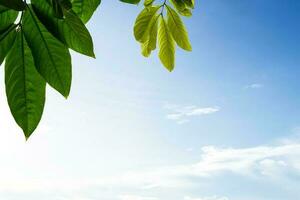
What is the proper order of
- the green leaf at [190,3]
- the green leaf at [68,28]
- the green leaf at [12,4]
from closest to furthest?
the green leaf at [12,4] < the green leaf at [68,28] < the green leaf at [190,3]

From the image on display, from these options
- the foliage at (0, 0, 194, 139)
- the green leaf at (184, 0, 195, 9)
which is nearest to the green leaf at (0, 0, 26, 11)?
the foliage at (0, 0, 194, 139)

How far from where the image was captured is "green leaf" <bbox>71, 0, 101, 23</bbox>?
0.94m

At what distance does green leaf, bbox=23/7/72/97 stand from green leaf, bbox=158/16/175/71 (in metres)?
0.57

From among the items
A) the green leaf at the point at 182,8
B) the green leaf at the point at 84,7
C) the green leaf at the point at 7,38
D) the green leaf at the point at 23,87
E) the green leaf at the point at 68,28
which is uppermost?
the green leaf at the point at 182,8

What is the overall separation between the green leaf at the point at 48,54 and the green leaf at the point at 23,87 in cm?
2

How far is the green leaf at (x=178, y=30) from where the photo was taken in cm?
140

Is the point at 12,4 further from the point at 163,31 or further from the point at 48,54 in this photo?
the point at 163,31

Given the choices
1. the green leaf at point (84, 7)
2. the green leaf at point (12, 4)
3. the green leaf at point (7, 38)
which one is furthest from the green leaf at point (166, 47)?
the green leaf at point (12, 4)

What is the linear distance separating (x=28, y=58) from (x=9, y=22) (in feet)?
0.28

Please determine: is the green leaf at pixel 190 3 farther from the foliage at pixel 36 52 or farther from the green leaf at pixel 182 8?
the foliage at pixel 36 52

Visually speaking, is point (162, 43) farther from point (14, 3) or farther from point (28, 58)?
point (14, 3)

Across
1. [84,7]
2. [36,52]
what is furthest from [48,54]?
[84,7]

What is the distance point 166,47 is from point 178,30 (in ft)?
0.23

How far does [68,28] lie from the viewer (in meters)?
0.89
